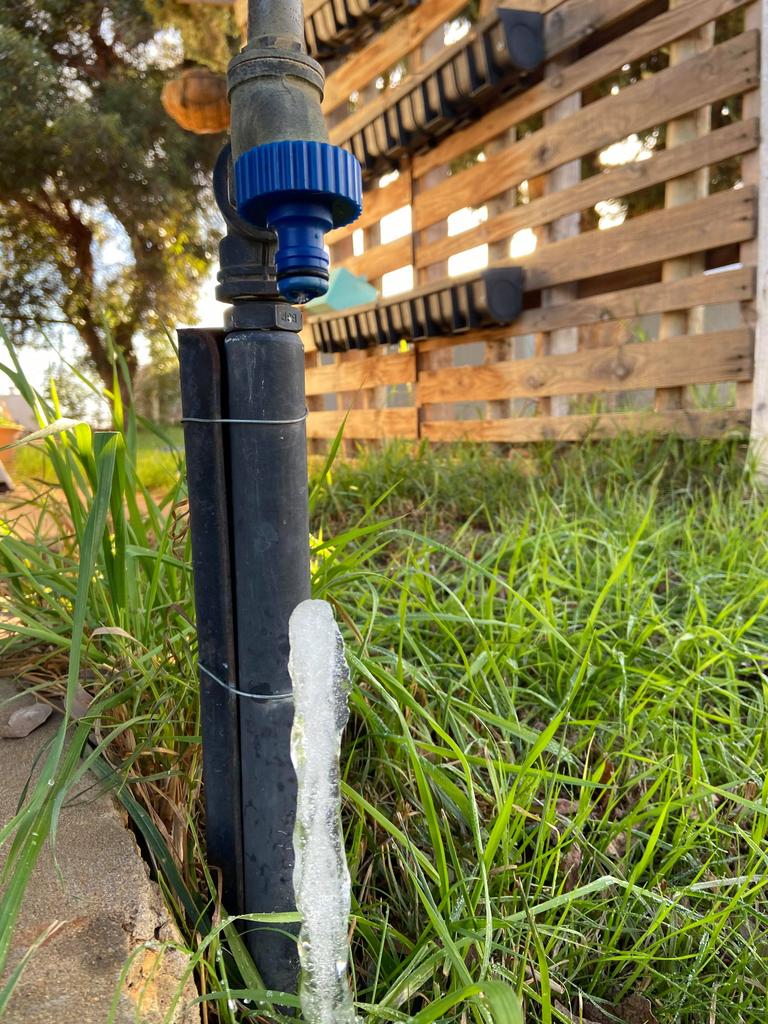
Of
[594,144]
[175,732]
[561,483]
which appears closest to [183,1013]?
[175,732]

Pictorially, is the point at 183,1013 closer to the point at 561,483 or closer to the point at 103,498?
the point at 103,498

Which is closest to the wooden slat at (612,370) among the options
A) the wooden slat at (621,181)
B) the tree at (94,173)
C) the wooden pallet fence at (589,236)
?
the wooden pallet fence at (589,236)

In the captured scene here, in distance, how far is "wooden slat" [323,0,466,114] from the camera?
3.85 meters

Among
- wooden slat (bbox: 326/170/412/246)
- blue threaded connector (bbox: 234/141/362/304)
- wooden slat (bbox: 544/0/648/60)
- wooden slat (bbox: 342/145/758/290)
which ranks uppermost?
wooden slat (bbox: 544/0/648/60)

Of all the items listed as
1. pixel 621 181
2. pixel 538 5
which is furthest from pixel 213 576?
pixel 538 5

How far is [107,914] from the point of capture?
2.47 ft

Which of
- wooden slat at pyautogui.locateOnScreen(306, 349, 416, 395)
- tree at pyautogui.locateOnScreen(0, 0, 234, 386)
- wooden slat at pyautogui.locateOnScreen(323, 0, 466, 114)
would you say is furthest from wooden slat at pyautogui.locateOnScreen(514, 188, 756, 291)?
tree at pyautogui.locateOnScreen(0, 0, 234, 386)

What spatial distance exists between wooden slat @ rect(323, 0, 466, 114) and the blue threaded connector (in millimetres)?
3797

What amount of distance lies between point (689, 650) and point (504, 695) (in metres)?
0.48

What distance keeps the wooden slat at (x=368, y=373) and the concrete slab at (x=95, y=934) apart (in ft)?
11.2

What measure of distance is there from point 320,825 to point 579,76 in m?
3.22

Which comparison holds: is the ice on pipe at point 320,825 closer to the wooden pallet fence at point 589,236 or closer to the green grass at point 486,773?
the green grass at point 486,773

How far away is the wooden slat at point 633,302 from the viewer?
238 centimetres

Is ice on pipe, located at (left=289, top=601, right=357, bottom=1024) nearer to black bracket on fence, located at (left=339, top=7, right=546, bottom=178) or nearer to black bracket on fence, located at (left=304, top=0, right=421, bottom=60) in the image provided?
black bracket on fence, located at (left=339, top=7, right=546, bottom=178)
